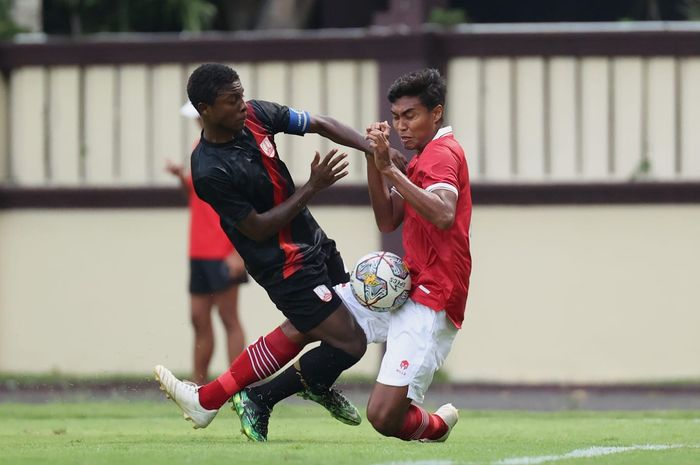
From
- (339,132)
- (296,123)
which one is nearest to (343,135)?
→ (339,132)

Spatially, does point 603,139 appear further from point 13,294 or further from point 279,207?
point 279,207

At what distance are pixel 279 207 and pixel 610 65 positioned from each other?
22.9 ft

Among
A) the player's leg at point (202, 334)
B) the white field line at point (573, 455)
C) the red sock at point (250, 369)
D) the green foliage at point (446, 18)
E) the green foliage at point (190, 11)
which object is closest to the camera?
the white field line at point (573, 455)

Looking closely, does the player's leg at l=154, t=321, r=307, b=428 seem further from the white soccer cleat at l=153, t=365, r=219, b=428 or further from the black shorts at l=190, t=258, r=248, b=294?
the black shorts at l=190, t=258, r=248, b=294

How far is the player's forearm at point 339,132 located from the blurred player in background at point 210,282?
399cm

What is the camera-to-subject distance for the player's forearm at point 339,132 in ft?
29.2

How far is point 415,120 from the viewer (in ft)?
28.8

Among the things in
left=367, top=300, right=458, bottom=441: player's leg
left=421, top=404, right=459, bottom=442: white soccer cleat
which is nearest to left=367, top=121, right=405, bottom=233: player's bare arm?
left=367, top=300, right=458, bottom=441: player's leg

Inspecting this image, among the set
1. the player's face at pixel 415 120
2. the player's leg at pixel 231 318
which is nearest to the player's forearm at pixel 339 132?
the player's face at pixel 415 120

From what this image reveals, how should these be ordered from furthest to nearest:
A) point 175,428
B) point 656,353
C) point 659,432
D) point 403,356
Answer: point 656,353, point 175,428, point 659,432, point 403,356

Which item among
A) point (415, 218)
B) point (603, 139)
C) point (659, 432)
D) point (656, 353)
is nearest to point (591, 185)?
point (603, 139)

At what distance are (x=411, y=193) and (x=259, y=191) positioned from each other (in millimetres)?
907

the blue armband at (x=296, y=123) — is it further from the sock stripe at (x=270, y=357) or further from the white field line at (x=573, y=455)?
the white field line at (x=573, y=455)

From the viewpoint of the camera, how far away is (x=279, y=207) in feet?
28.4
